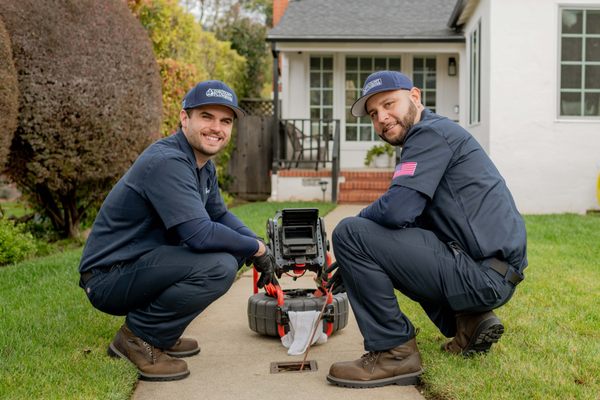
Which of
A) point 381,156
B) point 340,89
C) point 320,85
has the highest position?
point 320,85

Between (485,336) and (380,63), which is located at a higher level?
(380,63)

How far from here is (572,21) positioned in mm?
11523

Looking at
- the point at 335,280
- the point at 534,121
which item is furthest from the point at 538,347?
the point at 534,121

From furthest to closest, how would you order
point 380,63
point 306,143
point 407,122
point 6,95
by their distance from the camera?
point 380,63 < point 306,143 < point 6,95 < point 407,122

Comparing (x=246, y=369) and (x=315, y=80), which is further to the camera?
(x=315, y=80)

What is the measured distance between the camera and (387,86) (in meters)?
3.50

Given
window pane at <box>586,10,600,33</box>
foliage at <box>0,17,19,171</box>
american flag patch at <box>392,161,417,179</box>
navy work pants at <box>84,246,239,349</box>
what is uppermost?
window pane at <box>586,10,600,33</box>

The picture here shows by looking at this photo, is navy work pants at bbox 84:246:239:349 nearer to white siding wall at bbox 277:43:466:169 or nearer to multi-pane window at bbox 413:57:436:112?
white siding wall at bbox 277:43:466:169

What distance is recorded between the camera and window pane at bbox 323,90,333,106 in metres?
16.5

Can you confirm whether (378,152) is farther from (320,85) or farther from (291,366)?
(291,366)

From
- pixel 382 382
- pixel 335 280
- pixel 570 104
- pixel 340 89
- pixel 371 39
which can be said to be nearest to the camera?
pixel 382 382

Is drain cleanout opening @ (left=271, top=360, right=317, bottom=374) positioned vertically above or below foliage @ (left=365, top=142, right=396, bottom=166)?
below

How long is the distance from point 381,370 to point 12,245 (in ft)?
16.6

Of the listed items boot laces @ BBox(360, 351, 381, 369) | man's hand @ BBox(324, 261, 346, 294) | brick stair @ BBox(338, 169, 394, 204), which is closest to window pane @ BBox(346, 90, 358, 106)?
brick stair @ BBox(338, 169, 394, 204)
